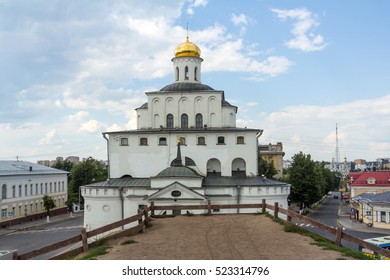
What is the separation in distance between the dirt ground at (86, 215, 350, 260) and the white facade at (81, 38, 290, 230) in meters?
11.6

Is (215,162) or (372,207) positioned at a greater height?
(215,162)

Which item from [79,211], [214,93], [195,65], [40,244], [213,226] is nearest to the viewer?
[213,226]

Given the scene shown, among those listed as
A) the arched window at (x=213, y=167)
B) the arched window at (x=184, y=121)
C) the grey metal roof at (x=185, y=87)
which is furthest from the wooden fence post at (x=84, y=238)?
the grey metal roof at (x=185, y=87)

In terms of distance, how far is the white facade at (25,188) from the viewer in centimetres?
4612

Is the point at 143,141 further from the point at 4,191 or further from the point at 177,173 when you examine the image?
the point at 4,191

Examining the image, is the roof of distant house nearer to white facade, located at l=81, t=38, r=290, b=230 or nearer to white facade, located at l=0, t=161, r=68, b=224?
white facade, located at l=81, t=38, r=290, b=230

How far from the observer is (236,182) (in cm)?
3216

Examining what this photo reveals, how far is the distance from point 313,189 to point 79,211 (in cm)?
3428

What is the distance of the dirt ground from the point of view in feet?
36.6

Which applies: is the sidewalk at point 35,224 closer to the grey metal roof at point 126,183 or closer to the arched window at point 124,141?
the grey metal roof at point 126,183

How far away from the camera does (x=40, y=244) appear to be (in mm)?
33969

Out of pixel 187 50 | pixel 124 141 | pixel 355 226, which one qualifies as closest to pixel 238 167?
pixel 124 141
